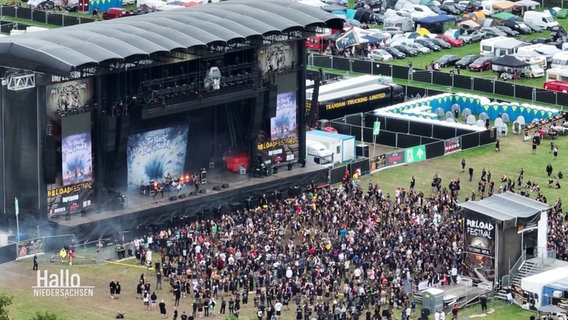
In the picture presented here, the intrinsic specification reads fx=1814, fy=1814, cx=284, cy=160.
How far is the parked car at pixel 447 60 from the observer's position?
12800 cm

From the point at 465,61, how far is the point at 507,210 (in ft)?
149

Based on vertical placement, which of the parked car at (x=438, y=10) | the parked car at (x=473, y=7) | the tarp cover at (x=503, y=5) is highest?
the tarp cover at (x=503, y=5)

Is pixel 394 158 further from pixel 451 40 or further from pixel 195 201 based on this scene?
pixel 451 40

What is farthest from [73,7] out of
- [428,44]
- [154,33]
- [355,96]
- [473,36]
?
[154,33]

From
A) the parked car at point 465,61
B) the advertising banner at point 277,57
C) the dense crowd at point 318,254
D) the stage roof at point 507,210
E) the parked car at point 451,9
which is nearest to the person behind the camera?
the dense crowd at point 318,254

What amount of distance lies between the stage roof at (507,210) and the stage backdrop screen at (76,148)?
18.2 meters

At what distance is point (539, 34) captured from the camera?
140 m

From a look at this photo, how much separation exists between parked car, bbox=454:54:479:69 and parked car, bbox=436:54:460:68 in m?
0.46

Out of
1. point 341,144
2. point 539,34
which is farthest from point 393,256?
point 539,34

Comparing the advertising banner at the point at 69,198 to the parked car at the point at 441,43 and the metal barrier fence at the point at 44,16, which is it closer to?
the parked car at the point at 441,43

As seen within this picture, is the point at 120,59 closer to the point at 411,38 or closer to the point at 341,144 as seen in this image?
the point at 341,144

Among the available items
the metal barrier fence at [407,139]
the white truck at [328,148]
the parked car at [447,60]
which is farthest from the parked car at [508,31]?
the white truck at [328,148]

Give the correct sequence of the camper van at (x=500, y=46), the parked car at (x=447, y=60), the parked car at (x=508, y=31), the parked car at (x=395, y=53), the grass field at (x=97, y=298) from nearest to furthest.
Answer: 1. the grass field at (x=97, y=298)
2. the parked car at (x=447, y=60)
3. the camper van at (x=500, y=46)
4. the parked car at (x=395, y=53)
5. the parked car at (x=508, y=31)

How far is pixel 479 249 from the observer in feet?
272
